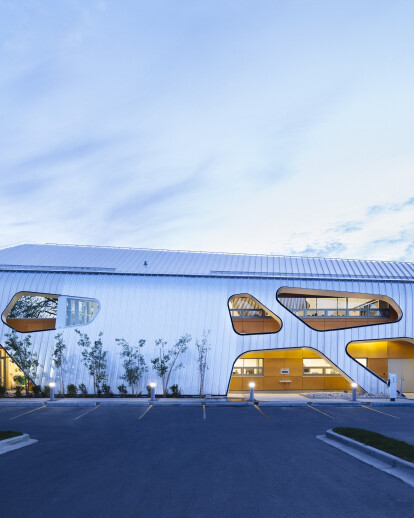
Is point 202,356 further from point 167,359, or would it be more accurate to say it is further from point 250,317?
point 250,317

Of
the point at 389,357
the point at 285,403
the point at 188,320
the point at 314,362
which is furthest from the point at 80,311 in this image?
the point at 389,357

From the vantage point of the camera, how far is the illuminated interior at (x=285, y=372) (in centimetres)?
2809

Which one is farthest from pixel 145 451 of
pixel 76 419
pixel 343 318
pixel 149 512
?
pixel 343 318

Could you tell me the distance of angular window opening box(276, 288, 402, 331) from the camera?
28469 millimetres

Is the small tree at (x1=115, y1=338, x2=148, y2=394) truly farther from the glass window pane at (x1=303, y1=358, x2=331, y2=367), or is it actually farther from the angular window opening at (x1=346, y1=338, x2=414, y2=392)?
the angular window opening at (x1=346, y1=338, x2=414, y2=392)

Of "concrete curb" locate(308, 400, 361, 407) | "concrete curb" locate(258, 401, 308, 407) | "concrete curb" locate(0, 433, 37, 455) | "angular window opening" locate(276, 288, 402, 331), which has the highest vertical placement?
"angular window opening" locate(276, 288, 402, 331)

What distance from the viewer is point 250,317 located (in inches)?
1102

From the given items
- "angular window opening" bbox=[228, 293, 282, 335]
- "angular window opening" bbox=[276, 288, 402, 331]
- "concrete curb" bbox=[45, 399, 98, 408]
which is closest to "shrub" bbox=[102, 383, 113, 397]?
"concrete curb" bbox=[45, 399, 98, 408]

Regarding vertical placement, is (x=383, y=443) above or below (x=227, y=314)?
below

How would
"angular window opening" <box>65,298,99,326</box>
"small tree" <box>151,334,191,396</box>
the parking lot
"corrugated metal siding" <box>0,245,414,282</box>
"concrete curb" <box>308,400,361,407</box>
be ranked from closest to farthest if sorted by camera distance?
the parking lot → "concrete curb" <box>308,400,361,407</box> → "small tree" <box>151,334,191,396</box> → "angular window opening" <box>65,298,99,326</box> → "corrugated metal siding" <box>0,245,414,282</box>

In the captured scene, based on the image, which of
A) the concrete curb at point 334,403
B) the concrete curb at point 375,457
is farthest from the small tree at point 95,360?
the concrete curb at point 375,457

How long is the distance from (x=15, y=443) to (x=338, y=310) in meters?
21.8

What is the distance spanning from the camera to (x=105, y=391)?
77.3 ft

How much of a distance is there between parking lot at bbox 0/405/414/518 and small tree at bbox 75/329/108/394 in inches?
263
